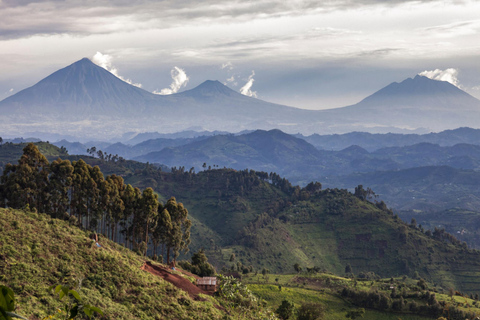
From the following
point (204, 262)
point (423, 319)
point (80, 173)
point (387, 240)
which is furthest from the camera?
point (387, 240)

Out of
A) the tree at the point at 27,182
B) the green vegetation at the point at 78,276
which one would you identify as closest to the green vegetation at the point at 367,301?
the green vegetation at the point at 78,276

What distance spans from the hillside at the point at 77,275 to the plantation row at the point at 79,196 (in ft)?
42.3

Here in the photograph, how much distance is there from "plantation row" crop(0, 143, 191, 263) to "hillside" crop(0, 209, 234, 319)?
12894mm

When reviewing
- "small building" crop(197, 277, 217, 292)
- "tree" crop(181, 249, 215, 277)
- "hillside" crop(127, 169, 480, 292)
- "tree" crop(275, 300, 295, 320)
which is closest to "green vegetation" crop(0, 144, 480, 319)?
"tree" crop(181, 249, 215, 277)

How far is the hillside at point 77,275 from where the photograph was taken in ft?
93.1

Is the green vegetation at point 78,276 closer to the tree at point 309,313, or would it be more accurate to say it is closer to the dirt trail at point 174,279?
the dirt trail at point 174,279

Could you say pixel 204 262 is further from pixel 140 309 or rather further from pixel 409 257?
pixel 409 257

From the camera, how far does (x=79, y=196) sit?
56438 mm

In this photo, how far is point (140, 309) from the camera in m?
33.1

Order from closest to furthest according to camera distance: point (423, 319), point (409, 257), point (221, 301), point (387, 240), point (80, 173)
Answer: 1. point (221, 301)
2. point (80, 173)
3. point (423, 319)
4. point (409, 257)
5. point (387, 240)

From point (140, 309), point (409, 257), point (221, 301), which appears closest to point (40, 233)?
point (140, 309)

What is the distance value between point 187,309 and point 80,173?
29.9m

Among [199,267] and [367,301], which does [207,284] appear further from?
[367,301]

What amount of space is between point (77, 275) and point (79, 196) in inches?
990
